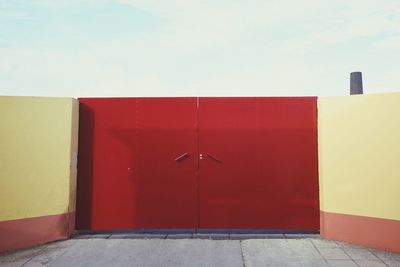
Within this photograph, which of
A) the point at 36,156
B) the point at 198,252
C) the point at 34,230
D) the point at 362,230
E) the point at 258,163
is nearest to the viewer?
the point at 198,252

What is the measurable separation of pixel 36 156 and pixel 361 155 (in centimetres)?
488

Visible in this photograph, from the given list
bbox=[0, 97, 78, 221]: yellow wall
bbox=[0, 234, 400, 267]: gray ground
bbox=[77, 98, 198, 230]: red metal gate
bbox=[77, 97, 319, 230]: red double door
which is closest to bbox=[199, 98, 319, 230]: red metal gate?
bbox=[77, 97, 319, 230]: red double door

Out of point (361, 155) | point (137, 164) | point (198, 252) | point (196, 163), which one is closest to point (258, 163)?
point (196, 163)

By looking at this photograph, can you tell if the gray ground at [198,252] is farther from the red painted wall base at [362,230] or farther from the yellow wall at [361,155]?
the yellow wall at [361,155]

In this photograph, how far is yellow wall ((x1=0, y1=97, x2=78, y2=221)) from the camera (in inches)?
211

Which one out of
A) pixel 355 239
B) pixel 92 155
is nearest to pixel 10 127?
pixel 92 155

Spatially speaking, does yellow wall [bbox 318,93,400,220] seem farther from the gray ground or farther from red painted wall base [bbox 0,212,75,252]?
red painted wall base [bbox 0,212,75,252]

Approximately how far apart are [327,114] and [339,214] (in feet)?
5.01

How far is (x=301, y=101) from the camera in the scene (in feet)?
19.4

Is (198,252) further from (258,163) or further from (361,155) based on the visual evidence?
(361,155)

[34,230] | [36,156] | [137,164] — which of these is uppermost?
[36,156]

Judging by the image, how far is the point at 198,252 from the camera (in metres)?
4.96

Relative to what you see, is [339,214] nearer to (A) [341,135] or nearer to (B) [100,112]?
(A) [341,135]

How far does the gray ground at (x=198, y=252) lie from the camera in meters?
4.62
